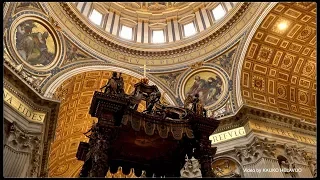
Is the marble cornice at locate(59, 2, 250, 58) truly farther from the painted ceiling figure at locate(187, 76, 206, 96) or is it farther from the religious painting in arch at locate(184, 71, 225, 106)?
the painted ceiling figure at locate(187, 76, 206, 96)

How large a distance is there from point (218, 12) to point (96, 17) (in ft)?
21.3

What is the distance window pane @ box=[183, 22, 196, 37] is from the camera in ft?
58.3

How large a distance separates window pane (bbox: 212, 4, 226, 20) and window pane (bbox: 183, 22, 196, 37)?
1.36 m

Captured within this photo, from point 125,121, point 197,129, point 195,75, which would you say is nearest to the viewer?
point 125,121

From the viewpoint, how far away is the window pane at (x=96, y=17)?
56.2 ft

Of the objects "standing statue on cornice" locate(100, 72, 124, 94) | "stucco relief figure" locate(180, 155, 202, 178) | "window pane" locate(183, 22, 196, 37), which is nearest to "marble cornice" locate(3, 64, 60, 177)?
"standing statue on cornice" locate(100, 72, 124, 94)

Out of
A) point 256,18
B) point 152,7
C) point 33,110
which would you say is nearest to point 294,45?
point 256,18

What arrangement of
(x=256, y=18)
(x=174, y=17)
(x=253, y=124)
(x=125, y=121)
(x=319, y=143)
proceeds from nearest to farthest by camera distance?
1. (x=319, y=143)
2. (x=125, y=121)
3. (x=253, y=124)
4. (x=256, y=18)
5. (x=174, y=17)

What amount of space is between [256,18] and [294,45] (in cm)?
231

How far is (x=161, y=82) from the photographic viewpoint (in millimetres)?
15938

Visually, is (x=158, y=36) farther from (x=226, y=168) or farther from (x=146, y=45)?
(x=226, y=168)

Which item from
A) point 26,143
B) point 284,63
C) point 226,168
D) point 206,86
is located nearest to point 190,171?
point 226,168

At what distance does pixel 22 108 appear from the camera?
11117 millimetres

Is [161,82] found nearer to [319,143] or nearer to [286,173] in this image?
[286,173]
